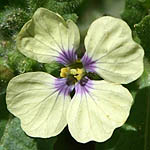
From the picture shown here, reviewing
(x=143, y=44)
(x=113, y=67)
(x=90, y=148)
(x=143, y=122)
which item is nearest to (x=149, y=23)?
(x=143, y=44)

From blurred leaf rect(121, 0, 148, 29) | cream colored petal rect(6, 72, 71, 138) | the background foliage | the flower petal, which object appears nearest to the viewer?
the flower petal

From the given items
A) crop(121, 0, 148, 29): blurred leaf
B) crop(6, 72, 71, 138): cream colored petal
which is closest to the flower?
crop(6, 72, 71, 138): cream colored petal

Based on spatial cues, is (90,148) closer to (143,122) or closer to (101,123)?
(143,122)

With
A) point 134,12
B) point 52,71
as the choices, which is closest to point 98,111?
point 52,71

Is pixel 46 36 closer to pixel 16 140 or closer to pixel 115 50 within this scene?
pixel 115 50

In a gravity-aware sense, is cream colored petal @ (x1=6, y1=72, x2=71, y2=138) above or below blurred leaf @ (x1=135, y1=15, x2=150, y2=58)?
below

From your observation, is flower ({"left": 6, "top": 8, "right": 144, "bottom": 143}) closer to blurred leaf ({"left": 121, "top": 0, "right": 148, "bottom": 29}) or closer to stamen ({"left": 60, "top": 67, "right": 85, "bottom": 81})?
stamen ({"left": 60, "top": 67, "right": 85, "bottom": 81})

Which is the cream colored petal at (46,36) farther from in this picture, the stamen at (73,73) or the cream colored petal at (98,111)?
the cream colored petal at (98,111)

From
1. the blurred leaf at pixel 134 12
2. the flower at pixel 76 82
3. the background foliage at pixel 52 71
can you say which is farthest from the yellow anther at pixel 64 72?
the blurred leaf at pixel 134 12
